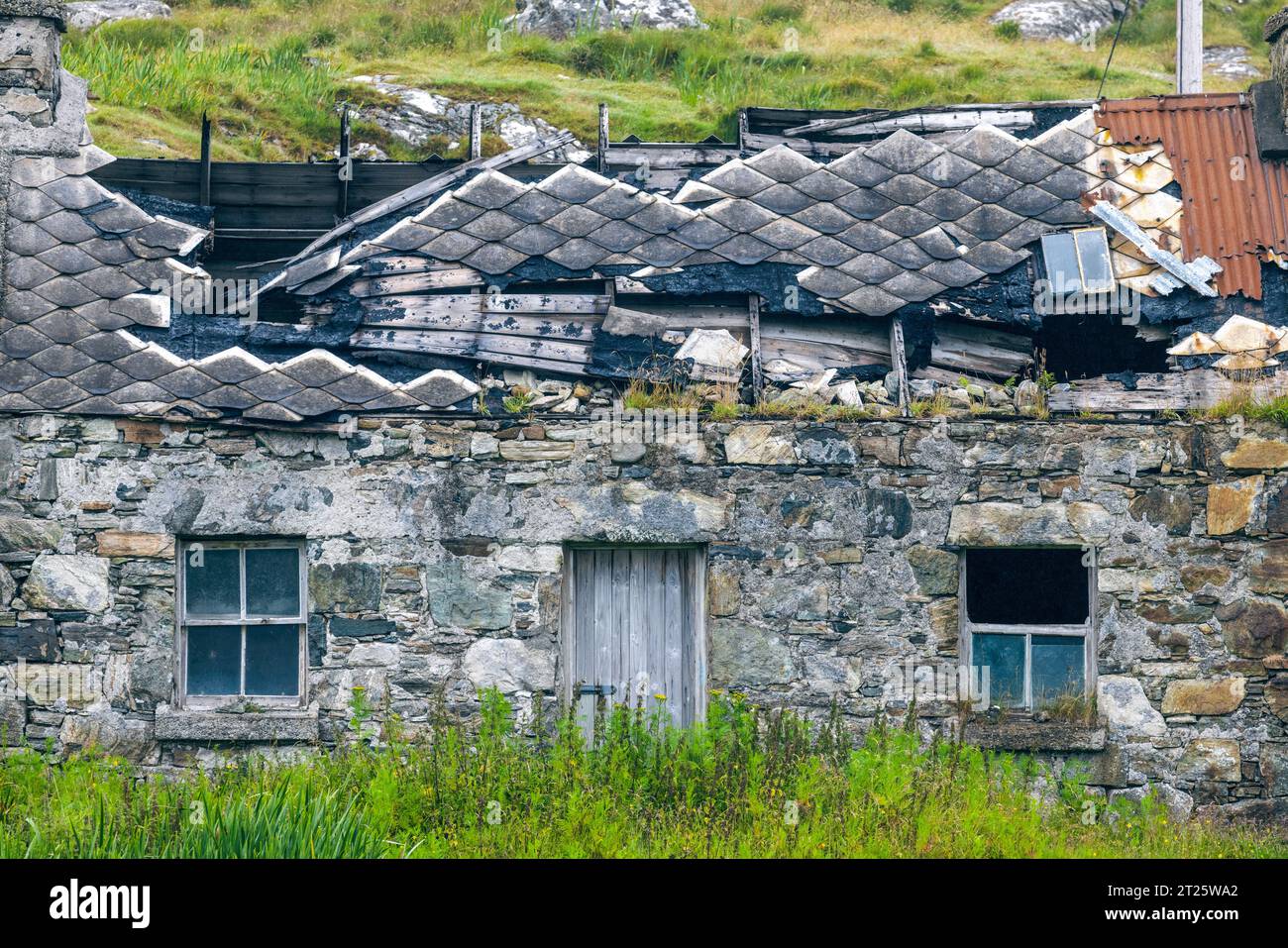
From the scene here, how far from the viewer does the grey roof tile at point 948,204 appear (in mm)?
8414

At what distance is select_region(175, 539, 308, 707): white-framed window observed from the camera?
757 centimetres

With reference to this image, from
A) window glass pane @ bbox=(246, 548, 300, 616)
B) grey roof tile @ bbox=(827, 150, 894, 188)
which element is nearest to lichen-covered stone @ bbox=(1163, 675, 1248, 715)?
grey roof tile @ bbox=(827, 150, 894, 188)

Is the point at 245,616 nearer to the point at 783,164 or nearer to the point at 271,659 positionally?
the point at 271,659

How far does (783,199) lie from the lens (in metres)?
8.48

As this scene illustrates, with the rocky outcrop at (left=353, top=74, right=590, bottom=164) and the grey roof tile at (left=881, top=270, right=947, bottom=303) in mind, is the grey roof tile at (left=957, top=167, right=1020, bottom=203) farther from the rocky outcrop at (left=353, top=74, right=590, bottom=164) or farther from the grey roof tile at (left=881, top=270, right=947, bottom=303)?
the rocky outcrop at (left=353, top=74, right=590, bottom=164)

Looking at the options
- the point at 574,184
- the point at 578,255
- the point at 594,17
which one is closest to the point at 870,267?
the point at 578,255

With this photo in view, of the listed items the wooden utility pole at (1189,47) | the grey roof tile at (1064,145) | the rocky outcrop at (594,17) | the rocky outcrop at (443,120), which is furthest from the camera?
the rocky outcrop at (594,17)

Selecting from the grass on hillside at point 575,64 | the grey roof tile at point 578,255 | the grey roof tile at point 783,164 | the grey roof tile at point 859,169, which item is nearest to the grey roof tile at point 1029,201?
the grey roof tile at point 859,169

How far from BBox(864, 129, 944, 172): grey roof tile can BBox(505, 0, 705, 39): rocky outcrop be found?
1151cm

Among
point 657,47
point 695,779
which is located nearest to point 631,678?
point 695,779

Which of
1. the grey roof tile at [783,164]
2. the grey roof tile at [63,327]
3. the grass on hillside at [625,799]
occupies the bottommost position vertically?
the grass on hillside at [625,799]

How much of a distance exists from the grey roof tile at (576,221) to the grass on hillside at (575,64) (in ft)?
21.7

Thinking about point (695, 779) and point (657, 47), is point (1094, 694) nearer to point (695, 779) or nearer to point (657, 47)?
point (695, 779)

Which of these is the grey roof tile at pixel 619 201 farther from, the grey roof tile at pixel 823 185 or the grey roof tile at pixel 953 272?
the grey roof tile at pixel 953 272
